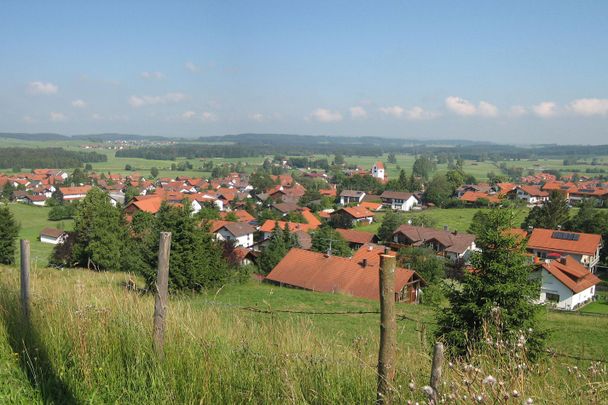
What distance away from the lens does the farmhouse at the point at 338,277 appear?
2328cm

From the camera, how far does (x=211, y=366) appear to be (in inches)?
127

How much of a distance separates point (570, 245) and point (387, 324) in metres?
47.1

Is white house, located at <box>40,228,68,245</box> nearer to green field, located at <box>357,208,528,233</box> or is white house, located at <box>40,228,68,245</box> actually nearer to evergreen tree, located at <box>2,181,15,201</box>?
green field, located at <box>357,208,528,233</box>

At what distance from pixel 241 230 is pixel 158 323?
48.7 meters

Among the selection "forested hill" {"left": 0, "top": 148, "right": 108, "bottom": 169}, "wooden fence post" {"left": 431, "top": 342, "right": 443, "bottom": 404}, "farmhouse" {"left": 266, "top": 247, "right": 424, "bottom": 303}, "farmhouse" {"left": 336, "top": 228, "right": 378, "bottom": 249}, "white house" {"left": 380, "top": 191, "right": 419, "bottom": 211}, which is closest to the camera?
"wooden fence post" {"left": 431, "top": 342, "right": 443, "bottom": 404}

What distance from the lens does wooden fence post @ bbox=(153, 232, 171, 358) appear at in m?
3.57

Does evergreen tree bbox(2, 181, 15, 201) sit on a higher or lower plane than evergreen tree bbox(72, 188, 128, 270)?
lower

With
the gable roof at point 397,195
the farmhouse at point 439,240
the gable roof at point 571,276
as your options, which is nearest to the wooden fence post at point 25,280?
the gable roof at point 571,276

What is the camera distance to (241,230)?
171ft

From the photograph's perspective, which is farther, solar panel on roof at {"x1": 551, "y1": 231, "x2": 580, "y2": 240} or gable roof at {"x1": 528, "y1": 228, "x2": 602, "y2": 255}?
solar panel on roof at {"x1": 551, "y1": 231, "x2": 580, "y2": 240}

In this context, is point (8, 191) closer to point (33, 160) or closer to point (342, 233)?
point (342, 233)

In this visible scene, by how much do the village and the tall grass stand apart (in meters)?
0.90

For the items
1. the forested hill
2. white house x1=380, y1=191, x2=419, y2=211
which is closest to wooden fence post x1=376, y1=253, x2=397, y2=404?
white house x1=380, y1=191, x2=419, y2=211

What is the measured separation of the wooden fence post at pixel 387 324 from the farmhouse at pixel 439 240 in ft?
139
